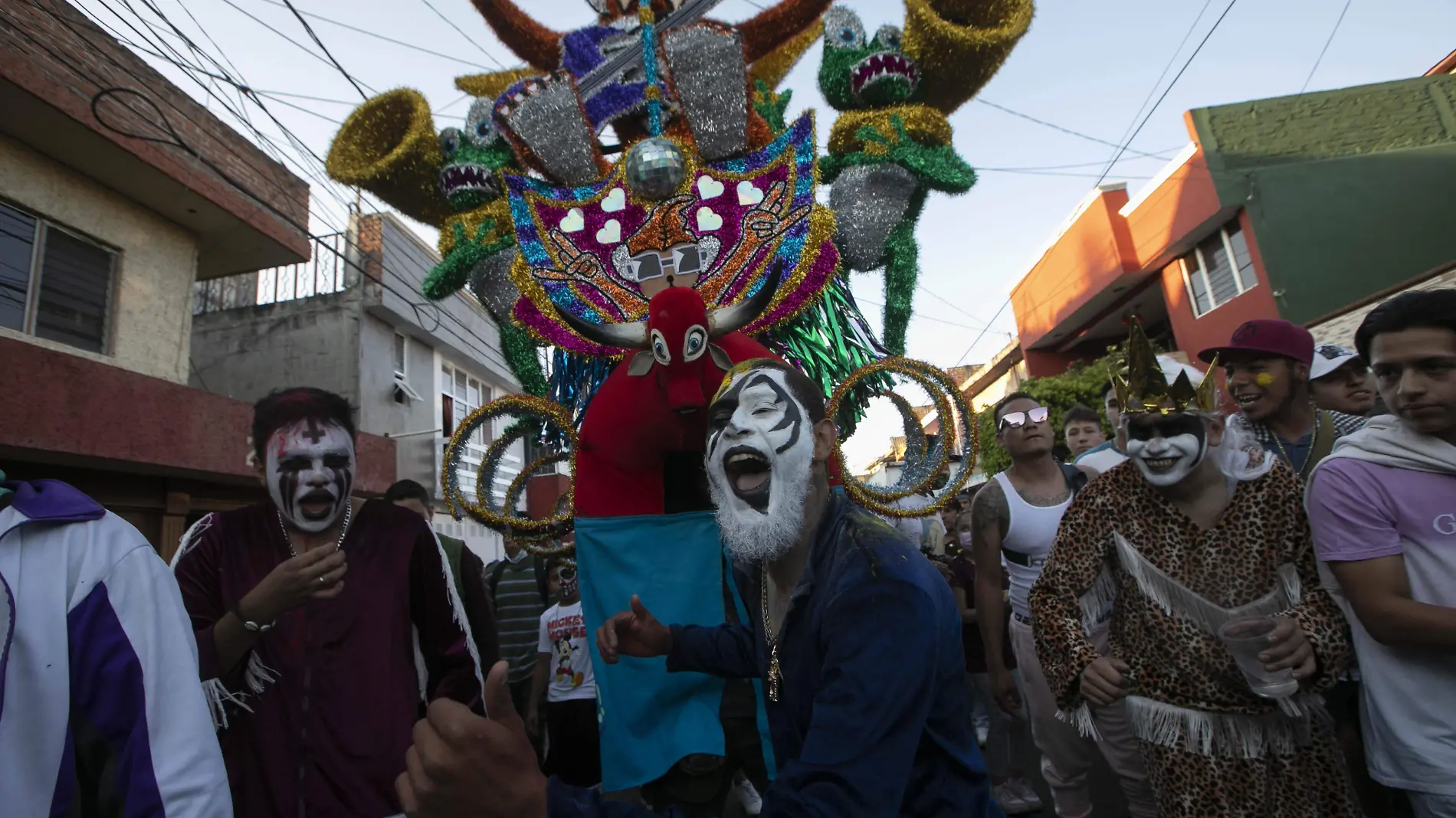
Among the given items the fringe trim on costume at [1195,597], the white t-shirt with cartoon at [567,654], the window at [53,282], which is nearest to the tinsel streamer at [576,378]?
the white t-shirt with cartoon at [567,654]

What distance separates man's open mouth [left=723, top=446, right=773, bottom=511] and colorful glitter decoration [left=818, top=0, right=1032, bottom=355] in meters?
1.83

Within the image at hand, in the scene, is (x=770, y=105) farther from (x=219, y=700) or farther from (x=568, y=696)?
(x=219, y=700)

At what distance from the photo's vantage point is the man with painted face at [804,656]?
0.94m

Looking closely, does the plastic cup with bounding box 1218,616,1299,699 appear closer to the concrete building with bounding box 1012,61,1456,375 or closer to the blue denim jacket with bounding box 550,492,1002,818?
the blue denim jacket with bounding box 550,492,1002,818

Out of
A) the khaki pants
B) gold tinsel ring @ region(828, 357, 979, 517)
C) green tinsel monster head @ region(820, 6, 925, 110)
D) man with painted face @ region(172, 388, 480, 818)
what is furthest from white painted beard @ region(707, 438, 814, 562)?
green tinsel monster head @ region(820, 6, 925, 110)

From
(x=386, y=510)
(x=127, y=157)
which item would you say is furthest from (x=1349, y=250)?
(x=127, y=157)

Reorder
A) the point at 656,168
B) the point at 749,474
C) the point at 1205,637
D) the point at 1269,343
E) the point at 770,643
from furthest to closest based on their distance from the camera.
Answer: the point at 656,168 < the point at 1269,343 < the point at 1205,637 < the point at 749,474 < the point at 770,643

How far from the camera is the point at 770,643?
68.0 inches

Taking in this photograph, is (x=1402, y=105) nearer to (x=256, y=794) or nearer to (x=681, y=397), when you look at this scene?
(x=681, y=397)

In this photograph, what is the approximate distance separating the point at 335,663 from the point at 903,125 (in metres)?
3.08

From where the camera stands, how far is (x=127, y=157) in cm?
622

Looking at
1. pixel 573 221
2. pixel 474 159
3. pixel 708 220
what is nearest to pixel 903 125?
pixel 708 220

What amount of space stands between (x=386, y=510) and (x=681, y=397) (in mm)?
986

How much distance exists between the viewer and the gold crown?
7.24ft
